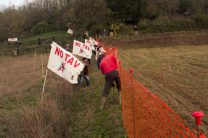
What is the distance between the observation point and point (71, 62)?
9.67 m

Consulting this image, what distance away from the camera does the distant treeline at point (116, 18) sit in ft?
129

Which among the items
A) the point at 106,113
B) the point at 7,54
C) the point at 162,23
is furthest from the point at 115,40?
the point at 106,113

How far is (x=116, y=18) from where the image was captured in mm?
41438

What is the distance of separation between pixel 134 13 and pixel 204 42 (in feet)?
44.9

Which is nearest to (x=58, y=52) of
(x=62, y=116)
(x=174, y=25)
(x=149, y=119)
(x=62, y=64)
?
(x=62, y=64)

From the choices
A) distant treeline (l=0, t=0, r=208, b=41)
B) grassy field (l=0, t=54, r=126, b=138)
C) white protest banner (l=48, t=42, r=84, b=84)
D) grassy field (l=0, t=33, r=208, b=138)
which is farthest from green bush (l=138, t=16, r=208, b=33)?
white protest banner (l=48, t=42, r=84, b=84)

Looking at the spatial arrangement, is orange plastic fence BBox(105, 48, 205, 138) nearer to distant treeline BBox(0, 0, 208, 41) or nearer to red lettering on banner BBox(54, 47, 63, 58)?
red lettering on banner BBox(54, 47, 63, 58)

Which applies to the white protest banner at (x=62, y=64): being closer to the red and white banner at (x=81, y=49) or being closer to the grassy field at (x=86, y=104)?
the grassy field at (x=86, y=104)

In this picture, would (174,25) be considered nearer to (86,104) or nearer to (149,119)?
(86,104)

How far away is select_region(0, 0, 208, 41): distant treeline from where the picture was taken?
129 ft

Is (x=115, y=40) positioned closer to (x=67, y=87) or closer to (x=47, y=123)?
(x=67, y=87)

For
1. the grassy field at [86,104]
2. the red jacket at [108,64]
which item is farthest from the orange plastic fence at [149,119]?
the red jacket at [108,64]

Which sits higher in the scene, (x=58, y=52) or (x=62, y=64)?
(x=58, y=52)

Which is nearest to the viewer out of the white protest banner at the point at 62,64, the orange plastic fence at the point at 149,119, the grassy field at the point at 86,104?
the orange plastic fence at the point at 149,119
